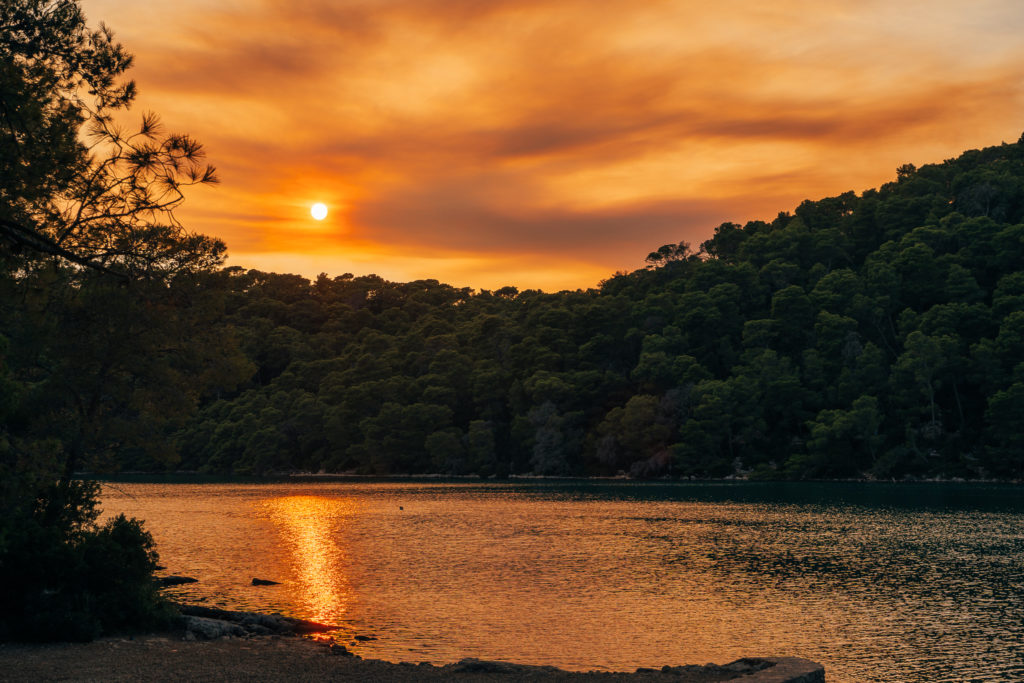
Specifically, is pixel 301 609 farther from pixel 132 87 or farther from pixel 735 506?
pixel 735 506

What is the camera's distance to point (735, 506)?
3322 inches

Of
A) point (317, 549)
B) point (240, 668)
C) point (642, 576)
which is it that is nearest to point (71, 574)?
point (240, 668)

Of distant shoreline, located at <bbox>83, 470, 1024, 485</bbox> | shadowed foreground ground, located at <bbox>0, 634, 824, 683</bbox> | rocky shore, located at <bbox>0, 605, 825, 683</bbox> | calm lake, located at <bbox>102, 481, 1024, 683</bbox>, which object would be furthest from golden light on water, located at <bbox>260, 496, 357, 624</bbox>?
distant shoreline, located at <bbox>83, 470, 1024, 485</bbox>

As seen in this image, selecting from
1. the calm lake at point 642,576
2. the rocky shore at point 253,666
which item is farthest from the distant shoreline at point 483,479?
the rocky shore at point 253,666

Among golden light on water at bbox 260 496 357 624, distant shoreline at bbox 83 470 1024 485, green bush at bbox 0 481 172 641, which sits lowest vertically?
distant shoreline at bbox 83 470 1024 485

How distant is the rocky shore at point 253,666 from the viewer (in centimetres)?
1884

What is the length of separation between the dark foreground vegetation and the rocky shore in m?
1.68

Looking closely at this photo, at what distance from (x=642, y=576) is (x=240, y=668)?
84.8ft

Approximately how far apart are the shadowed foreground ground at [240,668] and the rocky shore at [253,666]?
22mm

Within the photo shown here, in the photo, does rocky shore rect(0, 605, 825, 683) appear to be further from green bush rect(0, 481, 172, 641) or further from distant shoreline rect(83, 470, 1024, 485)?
distant shoreline rect(83, 470, 1024, 485)

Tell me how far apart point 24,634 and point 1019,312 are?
12437 centimetres

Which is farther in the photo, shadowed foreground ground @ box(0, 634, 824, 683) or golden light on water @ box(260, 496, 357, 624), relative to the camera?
golden light on water @ box(260, 496, 357, 624)

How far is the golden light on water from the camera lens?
36094 mm

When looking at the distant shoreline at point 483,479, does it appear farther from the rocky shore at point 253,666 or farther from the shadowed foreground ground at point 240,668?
the shadowed foreground ground at point 240,668
